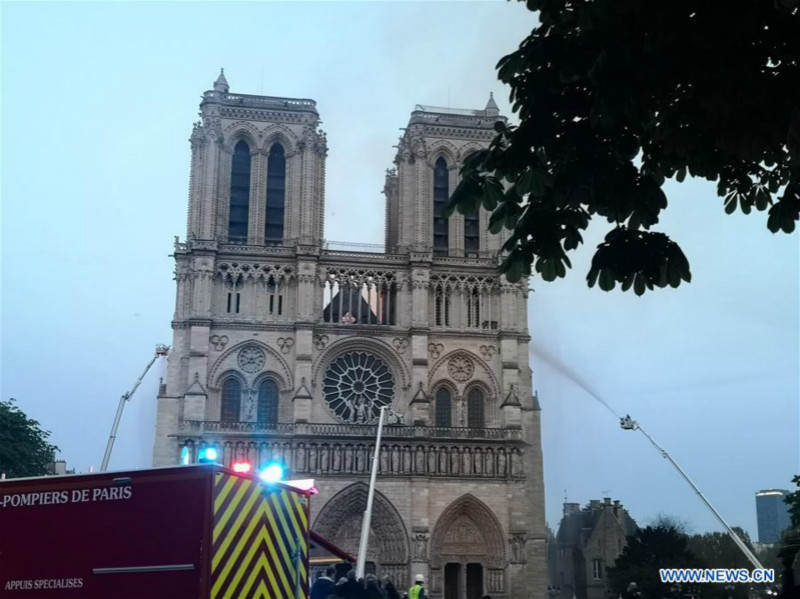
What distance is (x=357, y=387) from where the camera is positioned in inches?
1912

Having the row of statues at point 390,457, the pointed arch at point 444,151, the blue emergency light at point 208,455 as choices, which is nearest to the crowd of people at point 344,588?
the blue emergency light at point 208,455

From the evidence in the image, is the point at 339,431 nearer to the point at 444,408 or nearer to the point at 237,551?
the point at 444,408

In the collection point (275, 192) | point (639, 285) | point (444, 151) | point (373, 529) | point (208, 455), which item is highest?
point (444, 151)

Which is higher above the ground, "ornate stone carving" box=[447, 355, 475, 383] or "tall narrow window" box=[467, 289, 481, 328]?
"tall narrow window" box=[467, 289, 481, 328]

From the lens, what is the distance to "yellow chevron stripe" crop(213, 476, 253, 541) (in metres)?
9.62

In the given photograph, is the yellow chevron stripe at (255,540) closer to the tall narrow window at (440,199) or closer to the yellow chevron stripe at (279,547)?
the yellow chevron stripe at (279,547)

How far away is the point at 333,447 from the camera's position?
46.3 metres

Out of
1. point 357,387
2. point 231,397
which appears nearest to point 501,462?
point 357,387

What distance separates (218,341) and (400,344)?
855 cm

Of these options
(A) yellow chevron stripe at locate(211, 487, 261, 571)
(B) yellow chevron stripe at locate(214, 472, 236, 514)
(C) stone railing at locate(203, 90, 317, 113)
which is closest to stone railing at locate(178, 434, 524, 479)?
(C) stone railing at locate(203, 90, 317, 113)

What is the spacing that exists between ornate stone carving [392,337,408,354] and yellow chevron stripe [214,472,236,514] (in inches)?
1535

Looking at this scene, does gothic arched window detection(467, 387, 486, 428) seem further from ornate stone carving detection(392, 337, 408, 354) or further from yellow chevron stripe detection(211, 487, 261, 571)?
yellow chevron stripe detection(211, 487, 261, 571)

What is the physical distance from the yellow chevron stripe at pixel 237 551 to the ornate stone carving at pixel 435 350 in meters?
38.6

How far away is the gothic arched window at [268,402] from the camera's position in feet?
155
